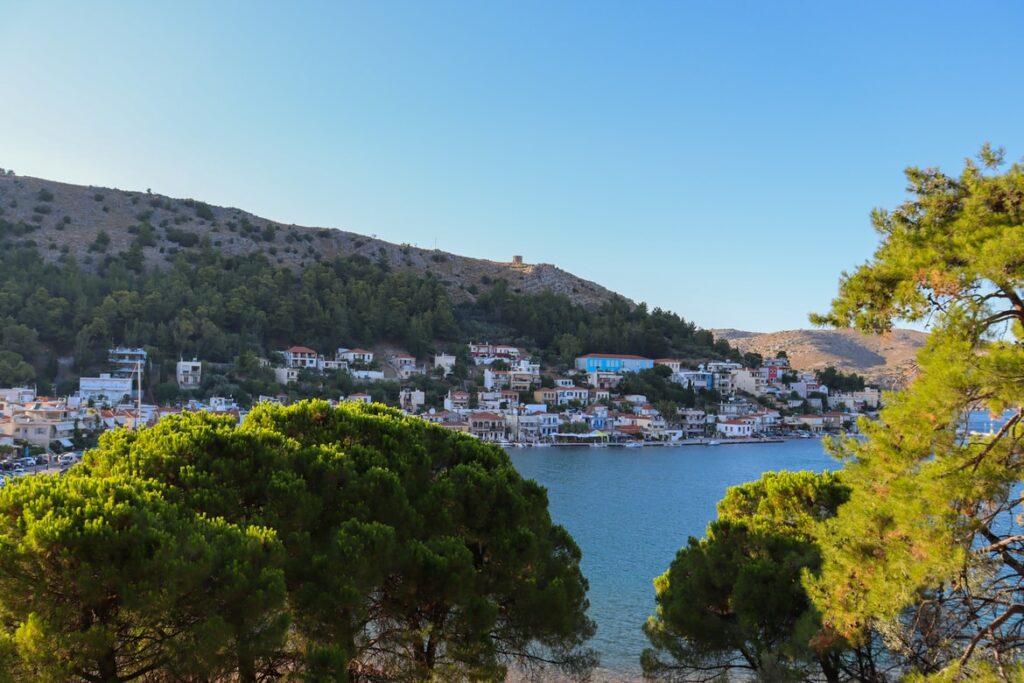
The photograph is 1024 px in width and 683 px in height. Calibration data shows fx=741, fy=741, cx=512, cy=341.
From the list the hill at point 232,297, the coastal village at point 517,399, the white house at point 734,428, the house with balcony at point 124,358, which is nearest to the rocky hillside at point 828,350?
the coastal village at point 517,399

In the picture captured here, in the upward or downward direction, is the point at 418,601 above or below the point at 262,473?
below

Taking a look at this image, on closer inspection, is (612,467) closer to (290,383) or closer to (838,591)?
(290,383)

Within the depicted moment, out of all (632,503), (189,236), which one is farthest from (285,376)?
(632,503)

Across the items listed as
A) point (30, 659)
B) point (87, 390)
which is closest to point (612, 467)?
point (87, 390)

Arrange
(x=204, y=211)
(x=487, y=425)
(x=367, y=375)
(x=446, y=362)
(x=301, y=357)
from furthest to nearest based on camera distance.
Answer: (x=204, y=211)
(x=446, y=362)
(x=301, y=357)
(x=367, y=375)
(x=487, y=425)

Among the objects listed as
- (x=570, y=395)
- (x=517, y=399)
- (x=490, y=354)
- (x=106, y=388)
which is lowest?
(x=106, y=388)

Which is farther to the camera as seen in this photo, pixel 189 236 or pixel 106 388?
pixel 189 236

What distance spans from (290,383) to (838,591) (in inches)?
1722

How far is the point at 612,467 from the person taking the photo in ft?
109

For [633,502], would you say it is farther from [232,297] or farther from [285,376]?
[232,297]

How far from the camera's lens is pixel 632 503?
24047 millimetres

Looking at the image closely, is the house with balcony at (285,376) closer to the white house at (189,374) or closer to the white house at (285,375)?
the white house at (285,375)

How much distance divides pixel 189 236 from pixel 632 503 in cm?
5241

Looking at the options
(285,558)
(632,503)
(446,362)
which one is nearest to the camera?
(285,558)
